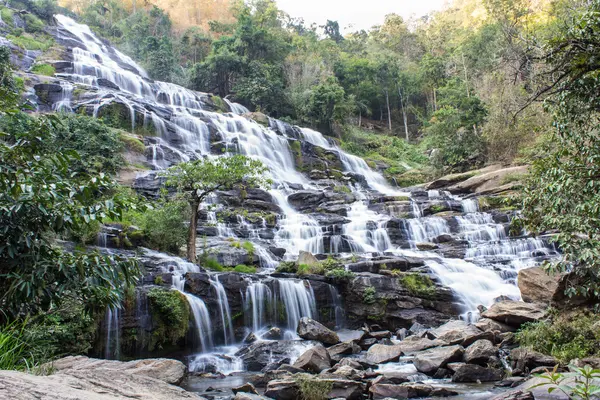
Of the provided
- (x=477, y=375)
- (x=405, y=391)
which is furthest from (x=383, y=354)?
(x=405, y=391)

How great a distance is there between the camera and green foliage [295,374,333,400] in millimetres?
6953

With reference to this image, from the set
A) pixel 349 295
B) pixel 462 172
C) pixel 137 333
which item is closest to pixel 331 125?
pixel 462 172

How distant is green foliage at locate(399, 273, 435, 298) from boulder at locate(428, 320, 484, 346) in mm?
2595

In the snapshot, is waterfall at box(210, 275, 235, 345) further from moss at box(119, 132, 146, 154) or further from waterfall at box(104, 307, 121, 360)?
moss at box(119, 132, 146, 154)

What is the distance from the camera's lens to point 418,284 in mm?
13914

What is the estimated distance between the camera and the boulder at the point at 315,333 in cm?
1105

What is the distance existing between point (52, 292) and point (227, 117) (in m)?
26.9

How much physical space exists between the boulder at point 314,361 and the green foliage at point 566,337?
391cm

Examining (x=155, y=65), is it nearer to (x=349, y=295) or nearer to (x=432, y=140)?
(x=432, y=140)

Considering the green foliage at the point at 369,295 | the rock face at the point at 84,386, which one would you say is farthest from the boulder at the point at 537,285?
the rock face at the point at 84,386

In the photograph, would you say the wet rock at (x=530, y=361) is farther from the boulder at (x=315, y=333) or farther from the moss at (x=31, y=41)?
the moss at (x=31, y=41)

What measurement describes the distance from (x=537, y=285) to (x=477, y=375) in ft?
15.7

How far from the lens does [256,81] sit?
37.2 m

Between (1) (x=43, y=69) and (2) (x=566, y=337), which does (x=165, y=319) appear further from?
(1) (x=43, y=69)
